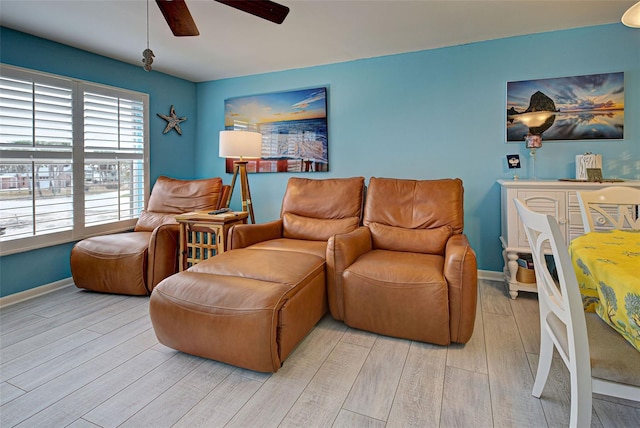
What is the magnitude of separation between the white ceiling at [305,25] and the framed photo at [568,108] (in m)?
0.48

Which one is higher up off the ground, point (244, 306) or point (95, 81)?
point (95, 81)

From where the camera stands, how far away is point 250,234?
2.88 meters

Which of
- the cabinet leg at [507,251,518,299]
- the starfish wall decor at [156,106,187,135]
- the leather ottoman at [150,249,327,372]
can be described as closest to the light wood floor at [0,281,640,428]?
the leather ottoman at [150,249,327,372]

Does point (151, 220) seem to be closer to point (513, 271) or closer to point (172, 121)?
point (172, 121)

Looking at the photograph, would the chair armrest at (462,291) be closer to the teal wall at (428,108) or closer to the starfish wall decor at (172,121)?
the teal wall at (428,108)

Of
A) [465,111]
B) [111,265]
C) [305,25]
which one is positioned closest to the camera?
[305,25]

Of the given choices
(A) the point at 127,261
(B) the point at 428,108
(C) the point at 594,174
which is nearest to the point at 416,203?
(B) the point at 428,108

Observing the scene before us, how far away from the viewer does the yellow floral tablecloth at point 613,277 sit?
957mm

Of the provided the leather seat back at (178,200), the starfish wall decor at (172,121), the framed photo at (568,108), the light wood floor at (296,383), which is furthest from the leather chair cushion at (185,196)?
the framed photo at (568,108)

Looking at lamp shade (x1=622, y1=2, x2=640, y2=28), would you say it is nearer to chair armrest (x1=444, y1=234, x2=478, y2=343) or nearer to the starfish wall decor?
chair armrest (x1=444, y1=234, x2=478, y2=343)

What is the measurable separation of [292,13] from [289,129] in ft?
5.10

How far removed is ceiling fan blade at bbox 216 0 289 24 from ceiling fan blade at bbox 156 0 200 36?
0.74 feet

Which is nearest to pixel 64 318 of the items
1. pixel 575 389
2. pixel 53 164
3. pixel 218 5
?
pixel 53 164

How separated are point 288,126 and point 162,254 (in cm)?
204
